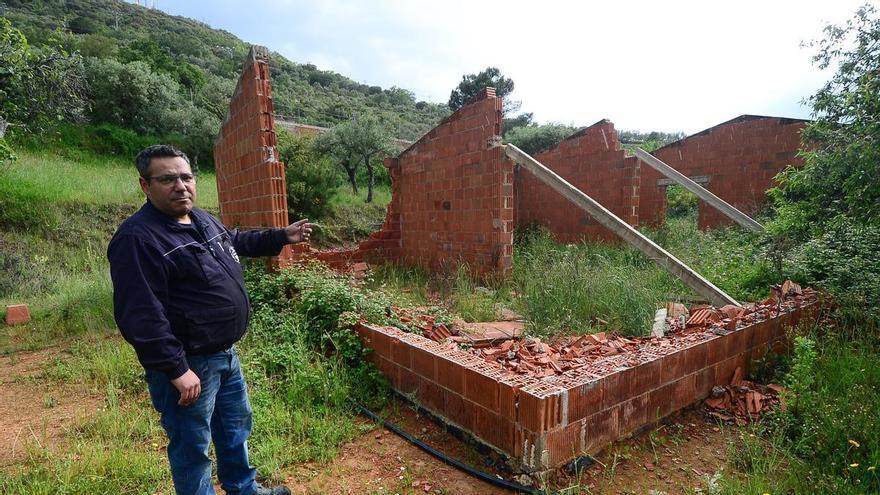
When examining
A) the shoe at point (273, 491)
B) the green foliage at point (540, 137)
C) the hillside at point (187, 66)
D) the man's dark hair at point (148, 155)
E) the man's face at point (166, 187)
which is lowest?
the shoe at point (273, 491)

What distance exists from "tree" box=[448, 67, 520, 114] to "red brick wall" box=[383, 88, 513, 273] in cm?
3017

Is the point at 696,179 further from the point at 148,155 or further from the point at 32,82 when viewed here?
the point at 32,82

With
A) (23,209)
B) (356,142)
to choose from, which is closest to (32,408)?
(23,209)

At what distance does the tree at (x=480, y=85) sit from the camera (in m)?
35.4

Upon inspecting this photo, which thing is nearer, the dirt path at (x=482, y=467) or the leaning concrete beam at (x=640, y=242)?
the dirt path at (x=482, y=467)

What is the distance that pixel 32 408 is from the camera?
3037mm

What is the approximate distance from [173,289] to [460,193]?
481 cm

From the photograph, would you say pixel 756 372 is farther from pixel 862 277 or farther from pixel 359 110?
pixel 359 110

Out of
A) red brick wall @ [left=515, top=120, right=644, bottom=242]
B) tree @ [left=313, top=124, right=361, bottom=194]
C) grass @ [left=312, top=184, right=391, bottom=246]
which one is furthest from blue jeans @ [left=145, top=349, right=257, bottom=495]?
tree @ [left=313, top=124, right=361, bottom=194]

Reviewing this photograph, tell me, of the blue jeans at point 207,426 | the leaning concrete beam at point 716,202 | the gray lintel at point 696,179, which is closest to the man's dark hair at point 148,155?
the blue jeans at point 207,426

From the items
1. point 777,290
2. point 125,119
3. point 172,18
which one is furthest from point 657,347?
point 172,18

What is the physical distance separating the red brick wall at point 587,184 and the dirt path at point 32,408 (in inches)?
316

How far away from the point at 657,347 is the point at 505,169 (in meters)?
3.38

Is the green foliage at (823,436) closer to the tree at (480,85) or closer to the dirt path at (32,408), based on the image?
the dirt path at (32,408)
